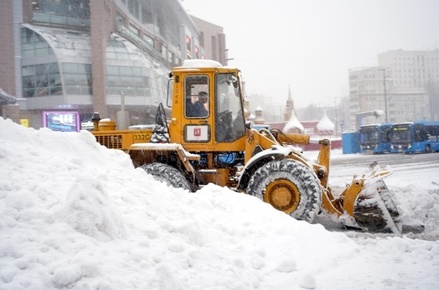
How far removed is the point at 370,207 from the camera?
6.46 meters

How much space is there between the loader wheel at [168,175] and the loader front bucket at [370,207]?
2748 millimetres

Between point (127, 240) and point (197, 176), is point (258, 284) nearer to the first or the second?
point (127, 240)

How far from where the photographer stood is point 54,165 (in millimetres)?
4945

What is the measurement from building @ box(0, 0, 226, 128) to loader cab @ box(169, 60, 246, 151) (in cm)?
1958

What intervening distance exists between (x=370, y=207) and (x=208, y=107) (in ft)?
11.1

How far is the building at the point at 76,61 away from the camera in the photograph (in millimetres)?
30141

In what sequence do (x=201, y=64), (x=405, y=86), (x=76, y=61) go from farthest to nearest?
(x=405, y=86) < (x=76, y=61) < (x=201, y=64)

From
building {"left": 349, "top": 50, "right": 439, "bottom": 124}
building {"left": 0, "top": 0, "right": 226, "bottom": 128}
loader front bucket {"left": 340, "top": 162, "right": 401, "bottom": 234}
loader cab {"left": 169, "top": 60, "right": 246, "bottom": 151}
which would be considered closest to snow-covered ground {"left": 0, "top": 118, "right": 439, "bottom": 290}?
loader front bucket {"left": 340, "top": 162, "right": 401, "bottom": 234}

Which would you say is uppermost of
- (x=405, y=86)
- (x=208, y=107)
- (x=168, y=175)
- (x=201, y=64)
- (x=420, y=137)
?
(x=405, y=86)

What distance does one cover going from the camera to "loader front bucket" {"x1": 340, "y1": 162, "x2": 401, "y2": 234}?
21.0ft

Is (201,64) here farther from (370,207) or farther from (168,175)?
(370,207)

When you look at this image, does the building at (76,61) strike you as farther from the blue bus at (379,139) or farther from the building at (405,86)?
the building at (405,86)

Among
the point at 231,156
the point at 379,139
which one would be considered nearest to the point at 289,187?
the point at 231,156

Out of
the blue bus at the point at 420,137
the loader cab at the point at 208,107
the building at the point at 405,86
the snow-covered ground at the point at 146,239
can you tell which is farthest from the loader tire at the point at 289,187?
the building at the point at 405,86
